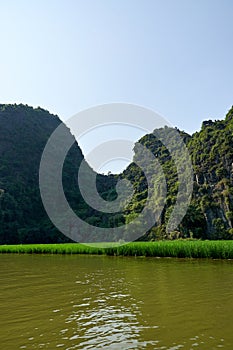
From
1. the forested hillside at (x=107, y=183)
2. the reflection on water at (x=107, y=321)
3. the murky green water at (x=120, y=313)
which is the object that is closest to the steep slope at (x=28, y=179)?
the forested hillside at (x=107, y=183)

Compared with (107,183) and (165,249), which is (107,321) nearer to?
(165,249)

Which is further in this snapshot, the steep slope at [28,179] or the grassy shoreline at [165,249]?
the steep slope at [28,179]

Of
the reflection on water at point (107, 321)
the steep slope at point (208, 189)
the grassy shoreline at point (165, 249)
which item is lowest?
the reflection on water at point (107, 321)

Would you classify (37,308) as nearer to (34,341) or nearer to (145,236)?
(34,341)

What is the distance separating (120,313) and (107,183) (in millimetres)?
70721

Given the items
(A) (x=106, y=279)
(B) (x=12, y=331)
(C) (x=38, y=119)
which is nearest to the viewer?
(B) (x=12, y=331)

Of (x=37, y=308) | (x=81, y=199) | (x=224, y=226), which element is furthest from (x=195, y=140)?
(x=37, y=308)

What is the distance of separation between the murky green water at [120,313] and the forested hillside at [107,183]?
30319 mm

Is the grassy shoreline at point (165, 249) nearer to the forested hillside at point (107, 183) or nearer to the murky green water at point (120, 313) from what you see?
the murky green water at point (120, 313)

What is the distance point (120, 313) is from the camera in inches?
313

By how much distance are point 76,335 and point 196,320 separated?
2279 millimetres

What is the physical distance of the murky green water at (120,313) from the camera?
5887 mm

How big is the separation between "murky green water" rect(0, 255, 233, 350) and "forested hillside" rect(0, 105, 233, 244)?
99.5 feet

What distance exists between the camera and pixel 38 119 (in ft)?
303
